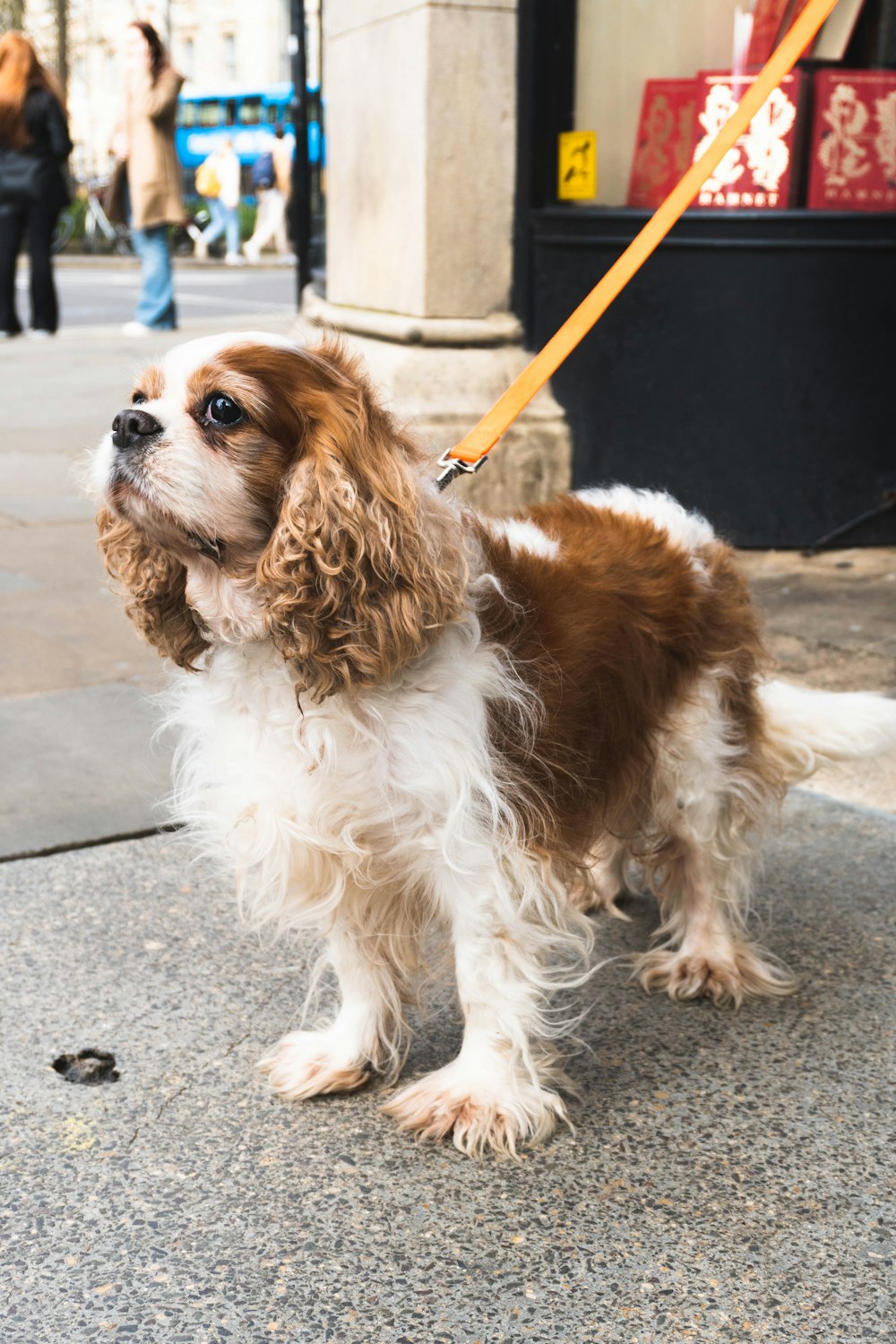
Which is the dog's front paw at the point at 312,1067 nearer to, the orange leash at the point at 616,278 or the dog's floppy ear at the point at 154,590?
the dog's floppy ear at the point at 154,590

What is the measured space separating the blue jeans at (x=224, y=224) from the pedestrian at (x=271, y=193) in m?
0.41

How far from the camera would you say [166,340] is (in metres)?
14.7

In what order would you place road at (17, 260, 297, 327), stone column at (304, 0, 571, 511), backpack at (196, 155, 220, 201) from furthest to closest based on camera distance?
backpack at (196, 155, 220, 201)
road at (17, 260, 297, 327)
stone column at (304, 0, 571, 511)

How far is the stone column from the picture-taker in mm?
6453

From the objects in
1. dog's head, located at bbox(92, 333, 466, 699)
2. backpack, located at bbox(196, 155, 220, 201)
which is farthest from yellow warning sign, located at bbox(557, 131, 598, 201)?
backpack, located at bbox(196, 155, 220, 201)

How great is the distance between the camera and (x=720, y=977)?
334 cm

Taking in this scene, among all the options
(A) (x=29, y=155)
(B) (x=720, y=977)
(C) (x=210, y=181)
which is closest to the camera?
(B) (x=720, y=977)

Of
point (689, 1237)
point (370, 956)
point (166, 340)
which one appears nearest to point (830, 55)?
point (370, 956)

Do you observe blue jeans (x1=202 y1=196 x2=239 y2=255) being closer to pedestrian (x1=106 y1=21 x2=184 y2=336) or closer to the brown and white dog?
pedestrian (x1=106 y1=21 x2=184 y2=336)

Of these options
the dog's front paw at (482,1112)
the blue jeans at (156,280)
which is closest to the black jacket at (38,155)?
the blue jeans at (156,280)

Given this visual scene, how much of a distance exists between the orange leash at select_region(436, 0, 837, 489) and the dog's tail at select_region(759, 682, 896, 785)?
39.9 inches

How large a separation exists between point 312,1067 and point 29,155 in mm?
13033

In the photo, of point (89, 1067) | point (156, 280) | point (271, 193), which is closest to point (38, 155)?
point (156, 280)

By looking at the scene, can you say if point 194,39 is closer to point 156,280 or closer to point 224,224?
point 224,224
